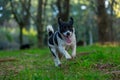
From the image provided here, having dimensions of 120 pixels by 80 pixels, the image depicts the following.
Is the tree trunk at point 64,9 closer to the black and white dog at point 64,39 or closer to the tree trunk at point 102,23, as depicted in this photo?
the tree trunk at point 102,23

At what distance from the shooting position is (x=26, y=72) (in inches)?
A: 415

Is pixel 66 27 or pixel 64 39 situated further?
pixel 64 39

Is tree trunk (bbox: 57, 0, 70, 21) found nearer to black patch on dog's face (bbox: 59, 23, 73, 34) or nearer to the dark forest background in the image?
the dark forest background

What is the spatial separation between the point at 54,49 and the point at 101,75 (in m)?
3.21

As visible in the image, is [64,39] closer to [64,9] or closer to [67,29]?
[67,29]

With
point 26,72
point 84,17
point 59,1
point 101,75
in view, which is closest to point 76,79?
point 101,75

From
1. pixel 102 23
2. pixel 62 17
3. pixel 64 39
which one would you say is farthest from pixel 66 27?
pixel 62 17

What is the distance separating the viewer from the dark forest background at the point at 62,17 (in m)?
29.8

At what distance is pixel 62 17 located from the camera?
33.6 meters

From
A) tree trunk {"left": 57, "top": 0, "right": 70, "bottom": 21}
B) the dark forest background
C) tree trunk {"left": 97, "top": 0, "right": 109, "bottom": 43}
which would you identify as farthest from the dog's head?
tree trunk {"left": 57, "top": 0, "right": 70, "bottom": 21}

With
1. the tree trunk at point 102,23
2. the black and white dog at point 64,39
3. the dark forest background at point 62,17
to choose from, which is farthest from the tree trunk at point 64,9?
the black and white dog at point 64,39

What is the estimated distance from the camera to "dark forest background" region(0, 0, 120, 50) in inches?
1172

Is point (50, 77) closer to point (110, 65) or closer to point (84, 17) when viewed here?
point (110, 65)

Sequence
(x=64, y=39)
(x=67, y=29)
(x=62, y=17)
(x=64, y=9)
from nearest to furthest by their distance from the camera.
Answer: (x=67, y=29) → (x=64, y=39) → (x=62, y=17) → (x=64, y=9)
